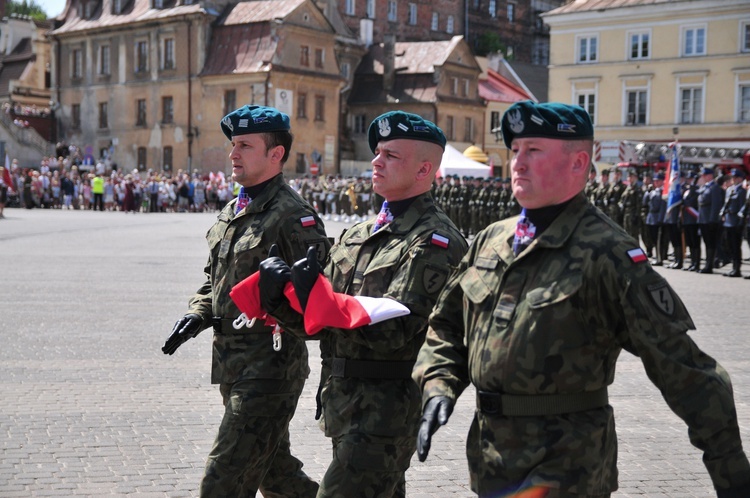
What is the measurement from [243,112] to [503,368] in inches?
104

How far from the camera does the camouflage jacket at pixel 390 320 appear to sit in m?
4.38

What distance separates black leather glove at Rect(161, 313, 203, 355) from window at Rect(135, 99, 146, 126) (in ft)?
202

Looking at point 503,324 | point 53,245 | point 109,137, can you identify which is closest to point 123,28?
point 109,137

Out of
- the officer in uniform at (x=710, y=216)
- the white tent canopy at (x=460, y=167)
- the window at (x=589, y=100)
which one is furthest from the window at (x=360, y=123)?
the officer in uniform at (x=710, y=216)

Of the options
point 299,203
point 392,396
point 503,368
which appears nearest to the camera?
point 503,368

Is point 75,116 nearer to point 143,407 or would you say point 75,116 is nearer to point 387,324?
point 143,407

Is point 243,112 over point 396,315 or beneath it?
over

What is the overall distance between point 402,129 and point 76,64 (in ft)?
224

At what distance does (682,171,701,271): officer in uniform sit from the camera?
75.2 ft

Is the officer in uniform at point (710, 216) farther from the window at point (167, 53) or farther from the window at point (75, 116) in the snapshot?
the window at point (75, 116)

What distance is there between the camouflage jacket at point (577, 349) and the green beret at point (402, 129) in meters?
1.19

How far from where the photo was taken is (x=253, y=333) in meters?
5.31

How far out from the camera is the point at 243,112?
5.63 m

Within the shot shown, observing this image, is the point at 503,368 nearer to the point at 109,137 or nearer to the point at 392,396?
the point at 392,396
